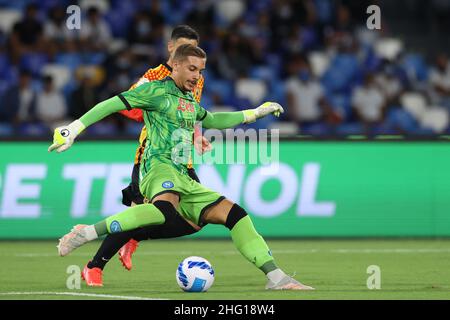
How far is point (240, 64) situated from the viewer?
63.8 feet

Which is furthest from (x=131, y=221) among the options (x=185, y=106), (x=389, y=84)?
(x=389, y=84)

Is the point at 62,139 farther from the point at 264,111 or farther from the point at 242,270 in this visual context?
the point at 242,270

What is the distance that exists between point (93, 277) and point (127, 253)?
2.33 feet

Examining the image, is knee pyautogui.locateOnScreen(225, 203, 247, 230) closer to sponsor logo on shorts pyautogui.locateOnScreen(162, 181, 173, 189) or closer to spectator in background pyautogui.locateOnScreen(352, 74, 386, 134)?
sponsor logo on shorts pyautogui.locateOnScreen(162, 181, 173, 189)

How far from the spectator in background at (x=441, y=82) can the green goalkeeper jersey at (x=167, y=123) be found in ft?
38.9

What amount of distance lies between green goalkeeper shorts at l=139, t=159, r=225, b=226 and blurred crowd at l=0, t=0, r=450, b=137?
7868mm

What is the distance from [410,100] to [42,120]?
23.1 ft

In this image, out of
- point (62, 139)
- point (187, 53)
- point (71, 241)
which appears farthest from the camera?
point (187, 53)

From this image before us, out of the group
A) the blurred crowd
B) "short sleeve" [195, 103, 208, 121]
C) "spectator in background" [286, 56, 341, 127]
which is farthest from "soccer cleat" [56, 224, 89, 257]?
"spectator in background" [286, 56, 341, 127]

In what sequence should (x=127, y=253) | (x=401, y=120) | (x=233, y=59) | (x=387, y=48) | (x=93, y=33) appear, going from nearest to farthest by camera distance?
(x=127, y=253) → (x=93, y=33) → (x=233, y=59) → (x=401, y=120) → (x=387, y=48)

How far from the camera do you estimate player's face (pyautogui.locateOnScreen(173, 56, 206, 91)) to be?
9531 mm

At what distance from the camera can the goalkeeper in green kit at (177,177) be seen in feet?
30.2

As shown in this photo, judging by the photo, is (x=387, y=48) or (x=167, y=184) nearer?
(x=167, y=184)

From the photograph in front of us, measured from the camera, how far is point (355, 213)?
14.9 m
